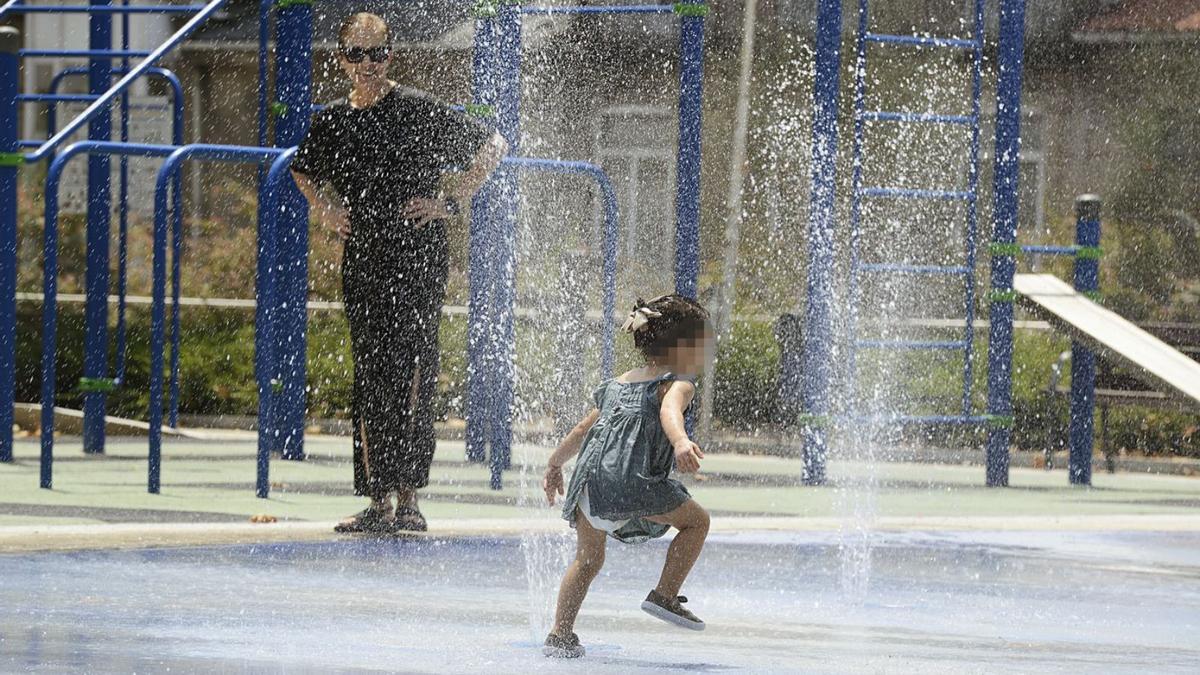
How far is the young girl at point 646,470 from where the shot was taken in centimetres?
561

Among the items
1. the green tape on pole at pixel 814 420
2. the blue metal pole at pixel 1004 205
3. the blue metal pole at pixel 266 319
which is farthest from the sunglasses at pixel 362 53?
the blue metal pole at pixel 1004 205

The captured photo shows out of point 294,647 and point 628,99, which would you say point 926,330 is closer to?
point 628,99

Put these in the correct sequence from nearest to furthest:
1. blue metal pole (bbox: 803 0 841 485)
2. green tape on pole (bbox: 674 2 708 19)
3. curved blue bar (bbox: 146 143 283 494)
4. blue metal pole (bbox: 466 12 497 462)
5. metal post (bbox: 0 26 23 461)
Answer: curved blue bar (bbox: 146 143 283 494), metal post (bbox: 0 26 23 461), blue metal pole (bbox: 466 12 497 462), green tape on pole (bbox: 674 2 708 19), blue metal pole (bbox: 803 0 841 485)

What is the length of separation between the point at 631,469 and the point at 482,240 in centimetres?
525

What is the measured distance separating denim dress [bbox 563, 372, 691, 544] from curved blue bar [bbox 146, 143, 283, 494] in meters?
3.76

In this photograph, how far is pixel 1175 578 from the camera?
7.70m

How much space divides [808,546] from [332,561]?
1.87 m

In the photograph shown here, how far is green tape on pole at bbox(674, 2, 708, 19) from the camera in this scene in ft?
35.5

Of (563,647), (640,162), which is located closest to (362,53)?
(563,647)

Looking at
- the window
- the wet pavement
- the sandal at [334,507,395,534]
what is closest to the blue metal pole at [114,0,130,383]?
the sandal at [334,507,395,534]

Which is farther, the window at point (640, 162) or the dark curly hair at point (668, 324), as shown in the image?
the window at point (640, 162)

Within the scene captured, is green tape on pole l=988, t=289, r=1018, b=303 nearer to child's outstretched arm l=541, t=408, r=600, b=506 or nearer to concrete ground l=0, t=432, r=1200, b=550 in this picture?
concrete ground l=0, t=432, r=1200, b=550

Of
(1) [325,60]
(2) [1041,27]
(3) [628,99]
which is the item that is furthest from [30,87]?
(2) [1041,27]

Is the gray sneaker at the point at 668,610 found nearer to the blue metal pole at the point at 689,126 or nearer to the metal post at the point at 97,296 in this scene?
the blue metal pole at the point at 689,126
